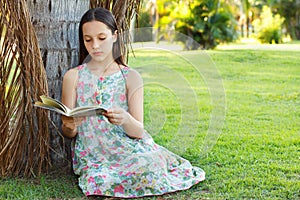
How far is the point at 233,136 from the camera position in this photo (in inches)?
159

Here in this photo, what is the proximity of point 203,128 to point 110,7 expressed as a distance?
5.17ft

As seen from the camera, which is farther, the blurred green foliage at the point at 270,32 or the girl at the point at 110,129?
the blurred green foliage at the point at 270,32

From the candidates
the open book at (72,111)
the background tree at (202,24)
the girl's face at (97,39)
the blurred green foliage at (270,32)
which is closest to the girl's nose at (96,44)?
the girl's face at (97,39)

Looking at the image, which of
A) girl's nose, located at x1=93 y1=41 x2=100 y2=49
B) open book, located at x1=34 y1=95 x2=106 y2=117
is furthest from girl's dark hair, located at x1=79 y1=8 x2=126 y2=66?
open book, located at x1=34 y1=95 x2=106 y2=117

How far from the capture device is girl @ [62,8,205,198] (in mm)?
2715

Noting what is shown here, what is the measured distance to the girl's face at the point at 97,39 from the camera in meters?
2.77

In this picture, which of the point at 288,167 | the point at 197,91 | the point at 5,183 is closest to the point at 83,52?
the point at 5,183

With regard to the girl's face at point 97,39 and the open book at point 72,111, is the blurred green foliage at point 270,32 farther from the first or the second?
the open book at point 72,111

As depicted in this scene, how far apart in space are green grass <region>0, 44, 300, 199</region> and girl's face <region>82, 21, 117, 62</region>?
239 millimetres

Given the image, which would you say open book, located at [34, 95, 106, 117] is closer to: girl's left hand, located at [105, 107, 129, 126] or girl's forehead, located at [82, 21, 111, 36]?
girl's left hand, located at [105, 107, 129, 126]

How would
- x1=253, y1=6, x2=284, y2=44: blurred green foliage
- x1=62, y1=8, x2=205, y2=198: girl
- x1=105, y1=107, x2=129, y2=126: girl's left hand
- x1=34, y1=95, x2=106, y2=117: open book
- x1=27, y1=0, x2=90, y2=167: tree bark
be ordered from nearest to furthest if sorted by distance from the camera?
x1=34, y1=95, x2=106, y2=117: open book
x1=105, y1=107, x2=129, y2=126: girl's left hand
x1=62, y1=8, x2=205, y2=198: girl
x1=27, y1=0, x2=90, y2=167: tree bark
x1=253, y1=6, x2=284, y2=44: blurred green foliage

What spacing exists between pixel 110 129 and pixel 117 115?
0.26m

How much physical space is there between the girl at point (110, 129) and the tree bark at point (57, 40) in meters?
0.09

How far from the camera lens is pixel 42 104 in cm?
248
